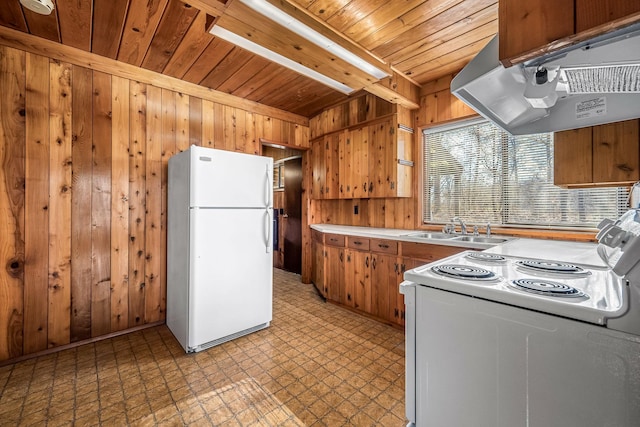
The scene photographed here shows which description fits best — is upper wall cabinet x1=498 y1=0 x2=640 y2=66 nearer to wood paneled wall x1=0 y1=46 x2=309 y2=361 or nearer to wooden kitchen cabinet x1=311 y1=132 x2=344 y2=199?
wooden kitchen cabinet x1=311 y1=132 x2=344 y2=199

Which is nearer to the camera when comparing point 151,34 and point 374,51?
point 151,34

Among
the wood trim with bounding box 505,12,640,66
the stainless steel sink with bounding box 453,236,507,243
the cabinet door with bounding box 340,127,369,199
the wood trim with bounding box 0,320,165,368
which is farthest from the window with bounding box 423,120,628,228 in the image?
the wood trim with bounding box 0,320,165,368

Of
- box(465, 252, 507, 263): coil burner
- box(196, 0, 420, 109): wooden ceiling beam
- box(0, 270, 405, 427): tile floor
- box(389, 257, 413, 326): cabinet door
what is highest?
box(196, 0, 420, 109): wooden ceiling beam

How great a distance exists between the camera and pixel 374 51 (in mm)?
2389

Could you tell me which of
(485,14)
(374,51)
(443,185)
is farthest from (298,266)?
(485,14)

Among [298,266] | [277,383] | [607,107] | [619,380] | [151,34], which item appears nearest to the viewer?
[619,380]

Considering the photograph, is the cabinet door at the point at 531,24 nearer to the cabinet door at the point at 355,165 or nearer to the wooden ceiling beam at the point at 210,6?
the wooden ceiling beam at the point at 210,6

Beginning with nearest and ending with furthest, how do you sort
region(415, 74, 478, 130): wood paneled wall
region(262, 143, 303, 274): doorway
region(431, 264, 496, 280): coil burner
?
1. region(431, 264, 496, 280): coil burner
2. region(415, 74, 478, 130): wood paneled wall
3. region(262, 143, 303, 274): doorway

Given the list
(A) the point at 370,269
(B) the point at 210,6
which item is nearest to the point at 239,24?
(B) the point at 210,6

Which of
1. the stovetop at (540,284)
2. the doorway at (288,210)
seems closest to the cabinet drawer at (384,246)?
the stovetop at (540,284)

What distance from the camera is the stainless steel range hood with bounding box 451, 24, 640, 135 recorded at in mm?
970

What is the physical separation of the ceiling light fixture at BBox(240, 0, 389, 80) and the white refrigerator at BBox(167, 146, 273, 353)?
3.58 ft

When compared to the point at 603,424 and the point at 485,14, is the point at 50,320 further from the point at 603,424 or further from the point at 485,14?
the point at 485,14

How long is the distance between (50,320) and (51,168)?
1291 millimetres
